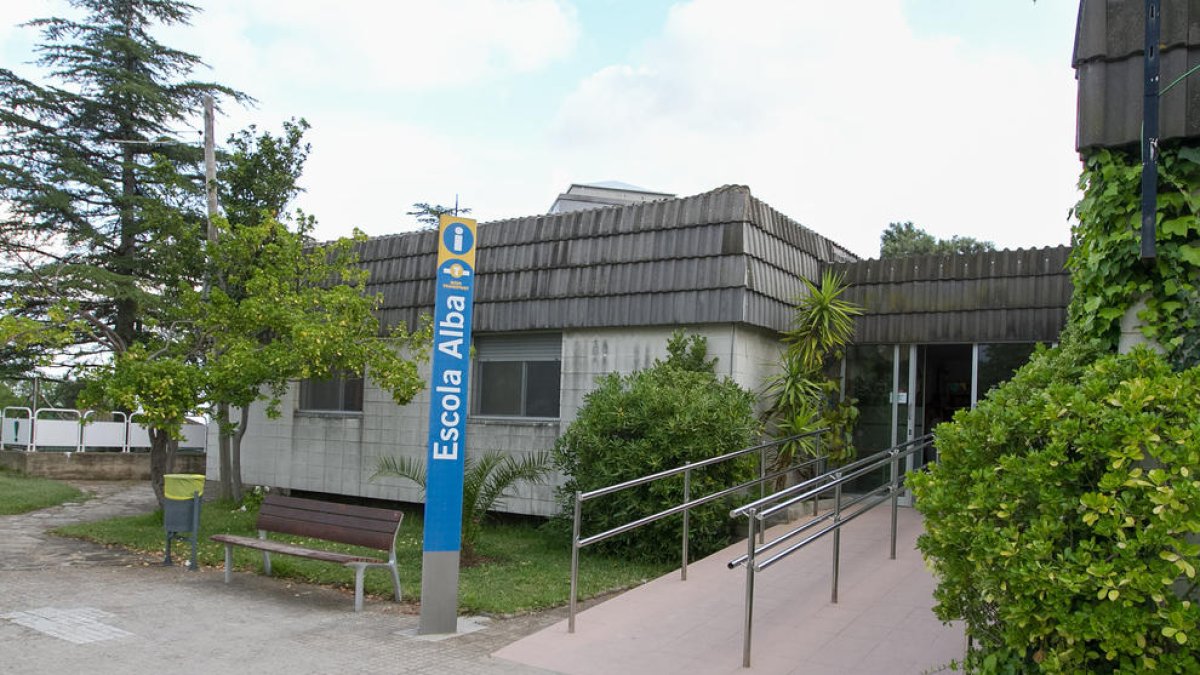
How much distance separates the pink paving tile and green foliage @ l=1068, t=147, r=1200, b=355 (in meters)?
2.36

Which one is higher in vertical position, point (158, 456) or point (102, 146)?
point (102, 146)

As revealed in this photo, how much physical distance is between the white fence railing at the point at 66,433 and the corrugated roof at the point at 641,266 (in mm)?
11607

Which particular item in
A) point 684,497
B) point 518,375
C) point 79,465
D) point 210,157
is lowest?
point 79,465

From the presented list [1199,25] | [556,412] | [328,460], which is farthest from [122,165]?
[1199,25]

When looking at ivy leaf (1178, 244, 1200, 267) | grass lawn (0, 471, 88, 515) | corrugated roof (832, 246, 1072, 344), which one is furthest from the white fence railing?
ivy leaf (1178, 244, 1200, 267)

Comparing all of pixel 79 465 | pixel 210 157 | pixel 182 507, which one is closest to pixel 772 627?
pixel 182 507

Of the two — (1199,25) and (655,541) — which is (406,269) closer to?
(655,541)

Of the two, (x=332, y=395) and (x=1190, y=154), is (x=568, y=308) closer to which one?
(x=332, y=395)

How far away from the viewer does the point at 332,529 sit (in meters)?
8.52

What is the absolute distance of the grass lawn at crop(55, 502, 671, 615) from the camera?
26.8 feet

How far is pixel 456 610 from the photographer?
7047 mm

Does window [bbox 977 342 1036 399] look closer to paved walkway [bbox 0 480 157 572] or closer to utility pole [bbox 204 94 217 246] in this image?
paved walkway [bbox 0 480 157 572]

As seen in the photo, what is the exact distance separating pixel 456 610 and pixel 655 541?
3017mm

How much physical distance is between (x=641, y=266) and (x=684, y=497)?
3.89m
